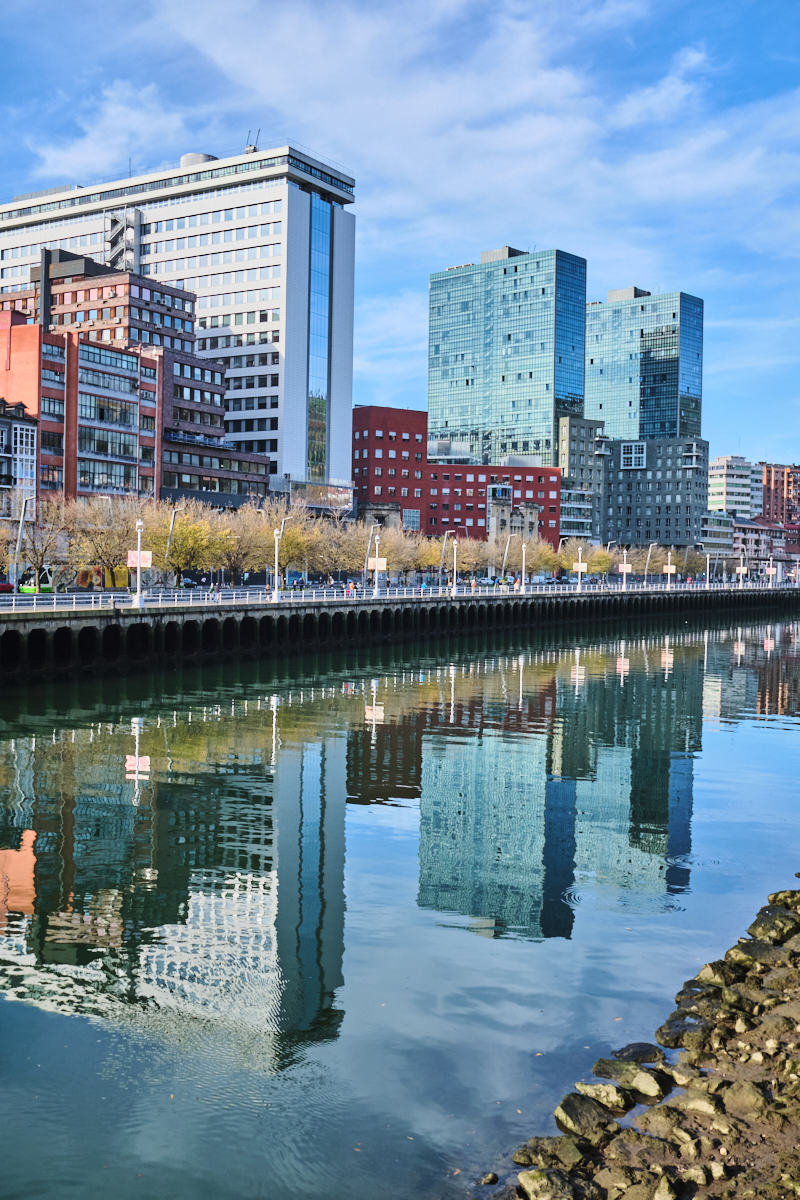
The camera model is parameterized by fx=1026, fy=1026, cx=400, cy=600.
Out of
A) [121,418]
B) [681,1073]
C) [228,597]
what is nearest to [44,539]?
[228,597]

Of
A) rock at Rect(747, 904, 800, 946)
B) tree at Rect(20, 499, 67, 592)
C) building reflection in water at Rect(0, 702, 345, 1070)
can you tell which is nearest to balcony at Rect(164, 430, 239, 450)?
tree at Rect(20, 499, 67, 592)

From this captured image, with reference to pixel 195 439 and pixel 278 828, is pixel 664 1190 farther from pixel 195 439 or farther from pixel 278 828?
pixel 195 439

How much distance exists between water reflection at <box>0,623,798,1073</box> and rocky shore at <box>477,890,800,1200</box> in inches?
172

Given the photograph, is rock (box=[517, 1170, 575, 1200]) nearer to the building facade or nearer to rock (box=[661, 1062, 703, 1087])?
rock (box=[661, 1062, 703, 1087])

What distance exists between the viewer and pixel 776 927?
19.5 meters

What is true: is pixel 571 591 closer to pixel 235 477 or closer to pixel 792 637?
pixel 792 637

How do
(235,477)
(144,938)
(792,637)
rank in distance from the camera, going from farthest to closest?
1. (235,477)
2. (792,637)
3. (144,938)

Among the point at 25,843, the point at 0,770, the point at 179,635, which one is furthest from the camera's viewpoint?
the point at 179,635

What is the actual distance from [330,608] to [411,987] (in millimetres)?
68336

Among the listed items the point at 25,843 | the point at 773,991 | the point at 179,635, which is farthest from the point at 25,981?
the point at 179,635

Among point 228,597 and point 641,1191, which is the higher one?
point 228,597

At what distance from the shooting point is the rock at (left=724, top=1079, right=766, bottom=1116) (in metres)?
12.5

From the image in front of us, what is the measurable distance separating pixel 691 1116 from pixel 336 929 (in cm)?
898

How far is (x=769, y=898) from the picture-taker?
21.9m
